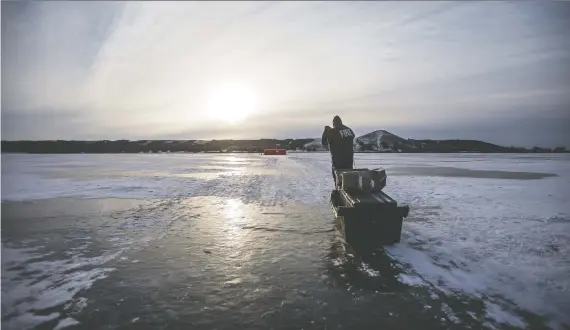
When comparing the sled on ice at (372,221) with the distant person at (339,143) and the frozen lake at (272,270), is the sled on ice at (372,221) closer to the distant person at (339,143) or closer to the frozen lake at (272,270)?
the frozen lake at (272,270)

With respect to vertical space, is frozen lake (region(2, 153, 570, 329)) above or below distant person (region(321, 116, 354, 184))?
below

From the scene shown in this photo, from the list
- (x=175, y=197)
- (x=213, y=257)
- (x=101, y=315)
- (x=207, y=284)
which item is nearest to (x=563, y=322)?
(x=207, y=284)

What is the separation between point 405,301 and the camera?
421cm

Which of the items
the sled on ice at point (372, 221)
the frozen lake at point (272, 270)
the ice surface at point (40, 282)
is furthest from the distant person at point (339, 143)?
the ice surface at point (40, 282)

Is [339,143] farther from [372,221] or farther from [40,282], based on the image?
[40,282]

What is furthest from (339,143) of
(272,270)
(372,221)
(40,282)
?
(40,282)

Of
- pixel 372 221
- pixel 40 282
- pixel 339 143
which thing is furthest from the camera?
pixel 339 143

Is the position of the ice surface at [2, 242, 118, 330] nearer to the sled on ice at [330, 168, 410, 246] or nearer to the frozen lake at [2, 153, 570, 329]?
the frozen lake at [2, 153, 570, 329]

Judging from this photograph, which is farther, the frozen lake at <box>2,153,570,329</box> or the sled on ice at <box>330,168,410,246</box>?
the sled on ice at <box>330,168,410,246</box>

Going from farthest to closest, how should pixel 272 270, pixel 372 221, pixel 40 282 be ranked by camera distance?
pixel 372 221
pixel 272 270
pixel 40 282

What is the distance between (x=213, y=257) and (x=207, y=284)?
3.85 feet

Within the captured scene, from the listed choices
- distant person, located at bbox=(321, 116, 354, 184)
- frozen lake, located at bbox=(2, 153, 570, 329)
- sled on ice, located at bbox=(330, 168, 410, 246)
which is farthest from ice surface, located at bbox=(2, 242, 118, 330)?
distant person, located at bbox=(321, 116, 354, 184)

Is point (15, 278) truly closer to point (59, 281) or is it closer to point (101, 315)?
point (59, 281)

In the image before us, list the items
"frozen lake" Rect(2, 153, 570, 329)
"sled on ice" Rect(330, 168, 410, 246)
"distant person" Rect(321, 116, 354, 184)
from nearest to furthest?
"frozen lake" Rect(2, 153, 570, 329) → "sled on ice" Rect(330, 168, 410, 246) → "distant person" Rect(321, 116, 354, 184)
